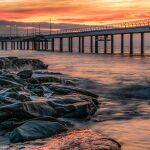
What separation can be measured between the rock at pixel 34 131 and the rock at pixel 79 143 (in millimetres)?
409

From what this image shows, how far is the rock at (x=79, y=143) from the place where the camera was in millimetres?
12156

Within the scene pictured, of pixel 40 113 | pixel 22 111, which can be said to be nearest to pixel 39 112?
pixel 40 113

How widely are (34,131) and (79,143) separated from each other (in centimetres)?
167

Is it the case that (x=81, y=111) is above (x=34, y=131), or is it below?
below

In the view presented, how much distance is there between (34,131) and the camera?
1357 cm

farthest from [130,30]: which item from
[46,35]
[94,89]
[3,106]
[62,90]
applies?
[3,106]

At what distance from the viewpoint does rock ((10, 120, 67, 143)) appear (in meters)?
13.3

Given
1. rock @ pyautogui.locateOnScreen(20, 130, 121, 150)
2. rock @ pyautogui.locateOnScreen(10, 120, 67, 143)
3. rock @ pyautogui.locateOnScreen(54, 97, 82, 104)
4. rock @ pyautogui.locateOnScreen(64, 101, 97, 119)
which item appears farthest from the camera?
rock @ pyautogui.locateOnScreen(54, 97, 82, 104)

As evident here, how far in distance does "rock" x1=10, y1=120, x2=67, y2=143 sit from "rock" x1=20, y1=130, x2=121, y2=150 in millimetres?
409

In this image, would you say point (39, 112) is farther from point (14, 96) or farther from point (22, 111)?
point (14, 96)

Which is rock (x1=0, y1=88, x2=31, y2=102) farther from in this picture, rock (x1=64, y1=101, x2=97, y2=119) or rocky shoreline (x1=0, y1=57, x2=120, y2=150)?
rock (x1=64, y1=101, x2=97, y2=119)

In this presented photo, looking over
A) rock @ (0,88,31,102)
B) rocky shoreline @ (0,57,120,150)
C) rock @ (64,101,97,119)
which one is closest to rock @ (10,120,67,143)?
rocky shoreline @ (0,57,120,150)

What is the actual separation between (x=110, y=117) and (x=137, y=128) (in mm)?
2667

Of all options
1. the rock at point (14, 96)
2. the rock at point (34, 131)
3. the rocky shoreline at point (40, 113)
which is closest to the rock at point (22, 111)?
the rocky shoreline at point (40, 113)
